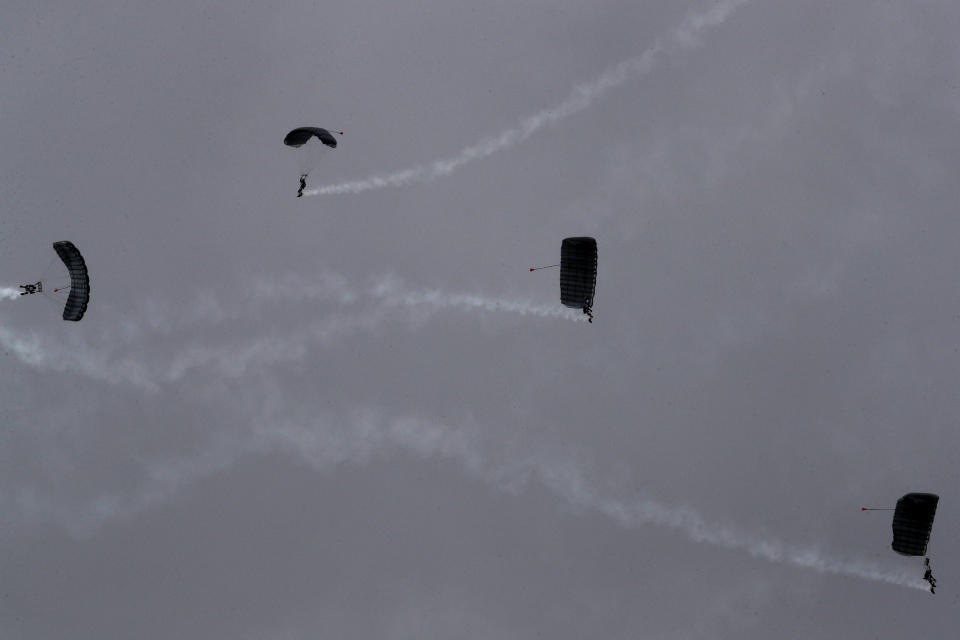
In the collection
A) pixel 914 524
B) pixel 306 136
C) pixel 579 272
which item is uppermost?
pixel 306 136

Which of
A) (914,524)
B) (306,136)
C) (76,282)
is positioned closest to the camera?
(914,524)

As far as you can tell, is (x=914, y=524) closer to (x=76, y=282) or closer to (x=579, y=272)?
(x=579, y=272)

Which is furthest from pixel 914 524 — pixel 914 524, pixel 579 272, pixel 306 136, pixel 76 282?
pixel 76 282

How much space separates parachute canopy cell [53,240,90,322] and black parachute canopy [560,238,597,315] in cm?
2904

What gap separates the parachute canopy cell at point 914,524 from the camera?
55.8 meters

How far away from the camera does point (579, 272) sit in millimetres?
57312

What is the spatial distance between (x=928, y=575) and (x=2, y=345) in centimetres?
7083

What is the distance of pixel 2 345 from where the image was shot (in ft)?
252

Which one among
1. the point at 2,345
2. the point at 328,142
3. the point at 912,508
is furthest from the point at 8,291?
the point at 912,508

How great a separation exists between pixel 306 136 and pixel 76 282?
16862 millimetres

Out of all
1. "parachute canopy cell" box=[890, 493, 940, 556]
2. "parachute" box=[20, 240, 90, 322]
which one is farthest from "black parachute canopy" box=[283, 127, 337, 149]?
"parachute canopy cell" box=[890, 493, 940, 556]

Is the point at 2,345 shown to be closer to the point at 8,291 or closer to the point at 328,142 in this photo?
the point at 8,291

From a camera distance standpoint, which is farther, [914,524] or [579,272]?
[579,272]

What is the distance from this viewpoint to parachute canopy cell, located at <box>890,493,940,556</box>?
5581 centimetres
